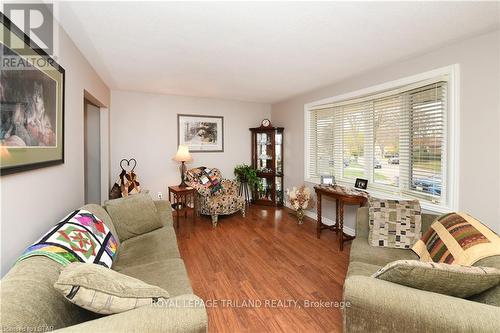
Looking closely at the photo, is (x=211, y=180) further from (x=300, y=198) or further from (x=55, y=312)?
(x=55, y=312)

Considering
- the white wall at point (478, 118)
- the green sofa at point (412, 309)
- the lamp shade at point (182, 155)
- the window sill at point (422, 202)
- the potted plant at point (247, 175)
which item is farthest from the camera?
the potted plant at point (247, 175)

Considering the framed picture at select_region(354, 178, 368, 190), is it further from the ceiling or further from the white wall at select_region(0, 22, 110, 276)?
the white wall at select_region(0, 22, 110, 276)

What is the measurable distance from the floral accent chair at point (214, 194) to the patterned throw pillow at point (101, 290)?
2803mm

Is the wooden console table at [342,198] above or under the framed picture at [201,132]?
under

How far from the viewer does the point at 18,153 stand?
1.24 meters

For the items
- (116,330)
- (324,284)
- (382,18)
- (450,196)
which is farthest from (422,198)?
(116,330)

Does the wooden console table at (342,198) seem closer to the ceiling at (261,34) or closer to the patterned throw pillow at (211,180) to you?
the ceiling at (261,34)

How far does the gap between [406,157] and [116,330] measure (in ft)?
10.2

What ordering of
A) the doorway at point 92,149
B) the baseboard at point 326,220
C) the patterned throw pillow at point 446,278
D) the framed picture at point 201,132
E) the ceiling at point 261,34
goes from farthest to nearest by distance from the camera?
the framed picture at point 201,132, the doorway at point 92,149, the baseboard at point 326,220, the ceiling at point 261,34, the patterned throw pillow at point 446,278

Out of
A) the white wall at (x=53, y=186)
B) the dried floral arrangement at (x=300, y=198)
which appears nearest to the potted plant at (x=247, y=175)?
the dried floral arrangement at (x=300, y=198)

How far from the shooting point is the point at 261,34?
2.00 m

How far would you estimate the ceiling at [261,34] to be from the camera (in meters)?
1.64

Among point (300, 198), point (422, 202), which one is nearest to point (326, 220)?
point (300, 198)

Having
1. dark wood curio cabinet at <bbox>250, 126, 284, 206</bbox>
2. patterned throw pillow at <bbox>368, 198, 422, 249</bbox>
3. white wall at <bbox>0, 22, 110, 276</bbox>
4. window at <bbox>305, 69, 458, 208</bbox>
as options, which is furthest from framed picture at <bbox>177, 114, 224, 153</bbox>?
patterned throw pillow at <bbox>368, 198, 422, 249</bbox>
